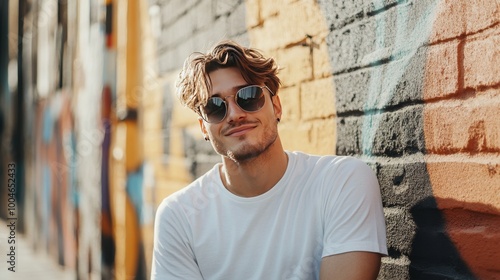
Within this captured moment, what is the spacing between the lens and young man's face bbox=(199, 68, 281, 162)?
2.44m

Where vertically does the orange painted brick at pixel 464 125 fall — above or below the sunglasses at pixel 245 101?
below

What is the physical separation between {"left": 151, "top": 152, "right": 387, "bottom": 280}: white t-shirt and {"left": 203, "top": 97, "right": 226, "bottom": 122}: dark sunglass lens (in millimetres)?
262

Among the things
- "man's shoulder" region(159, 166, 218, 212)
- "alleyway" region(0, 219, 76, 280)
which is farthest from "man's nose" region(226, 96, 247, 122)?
"alleyway" region(0, 219, 76, 280)

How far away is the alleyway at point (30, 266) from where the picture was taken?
7.43m

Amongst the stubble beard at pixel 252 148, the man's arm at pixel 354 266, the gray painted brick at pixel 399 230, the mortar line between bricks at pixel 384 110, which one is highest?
the mortar line between bricks at pixel 384 110

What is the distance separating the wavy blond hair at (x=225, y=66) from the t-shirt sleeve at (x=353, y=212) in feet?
1.58

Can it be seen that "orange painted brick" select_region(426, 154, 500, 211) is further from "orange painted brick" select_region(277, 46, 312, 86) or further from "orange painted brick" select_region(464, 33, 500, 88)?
"orange painted brick" select_region(277, 46, 312, 86)

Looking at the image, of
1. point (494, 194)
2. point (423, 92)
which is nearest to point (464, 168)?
point (494, 194)

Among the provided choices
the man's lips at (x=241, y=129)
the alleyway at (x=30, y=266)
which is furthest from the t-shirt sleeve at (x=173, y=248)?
the alleyway at (x=30, y=266)

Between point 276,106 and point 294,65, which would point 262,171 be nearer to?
point 276,106

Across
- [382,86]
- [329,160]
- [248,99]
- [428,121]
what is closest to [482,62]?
[428,121]

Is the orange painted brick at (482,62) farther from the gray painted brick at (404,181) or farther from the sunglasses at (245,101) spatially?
the sunglasses at (245,101)

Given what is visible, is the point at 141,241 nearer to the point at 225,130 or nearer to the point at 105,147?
the point at 105,147

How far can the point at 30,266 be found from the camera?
827 centimetres
